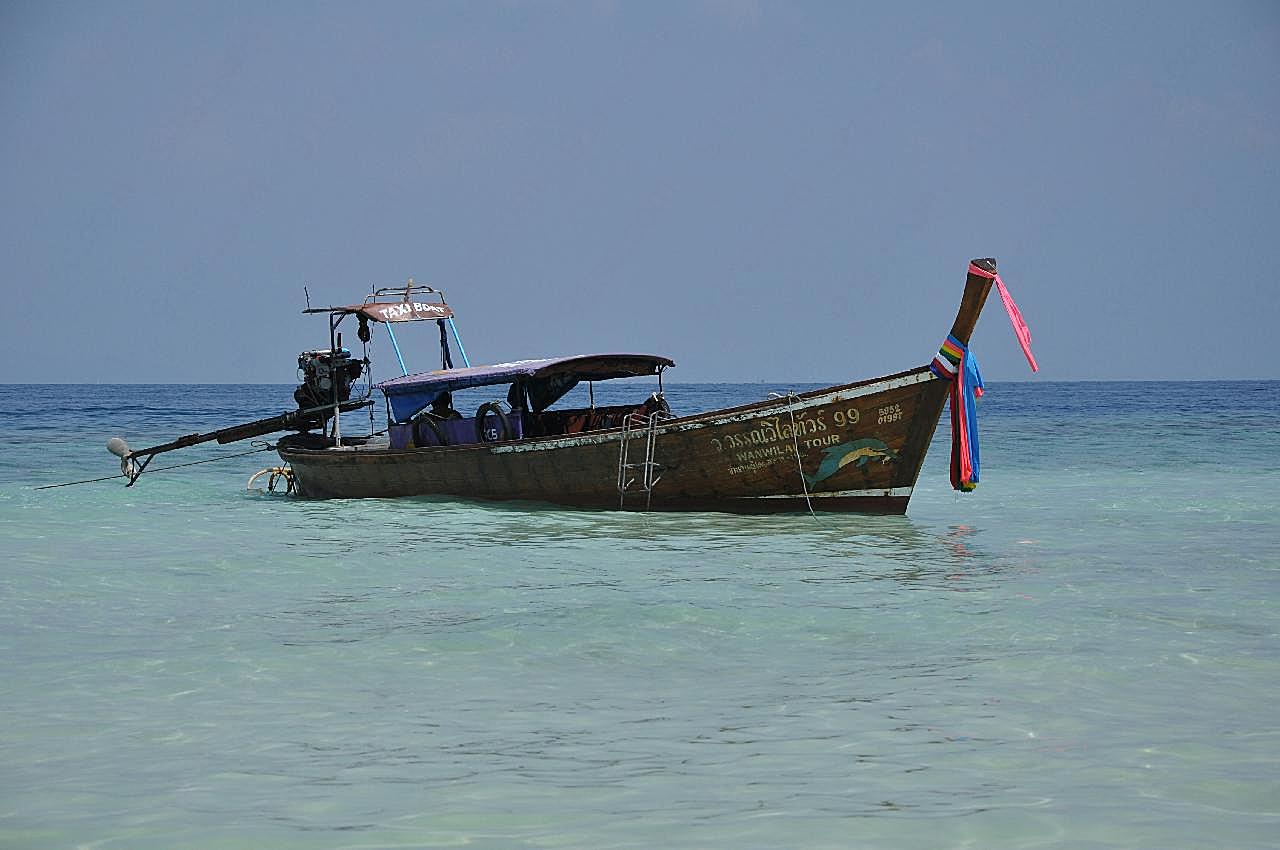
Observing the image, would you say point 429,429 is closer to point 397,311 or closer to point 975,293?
point 397,311

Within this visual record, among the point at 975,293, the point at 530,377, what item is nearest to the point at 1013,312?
the point at 975,293

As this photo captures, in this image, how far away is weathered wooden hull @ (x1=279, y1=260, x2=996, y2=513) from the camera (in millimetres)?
13625

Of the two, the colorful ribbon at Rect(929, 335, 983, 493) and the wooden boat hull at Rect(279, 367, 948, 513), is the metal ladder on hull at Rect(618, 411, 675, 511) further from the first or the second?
the colorful ribbon at Rect(929, 335, 983, 493)

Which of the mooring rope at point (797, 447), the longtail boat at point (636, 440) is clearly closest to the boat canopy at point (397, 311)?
the longtail boat at point (636, 440)

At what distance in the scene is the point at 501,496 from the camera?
15.8m

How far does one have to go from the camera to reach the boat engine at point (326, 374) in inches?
699

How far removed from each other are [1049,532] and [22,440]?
33.2 m

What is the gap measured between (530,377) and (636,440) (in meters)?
1.55

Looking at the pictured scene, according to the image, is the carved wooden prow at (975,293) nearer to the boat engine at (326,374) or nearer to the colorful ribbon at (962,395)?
the colorful ribbon at (962,395)

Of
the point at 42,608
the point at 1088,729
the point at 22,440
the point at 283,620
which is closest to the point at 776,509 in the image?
the point at 283,620

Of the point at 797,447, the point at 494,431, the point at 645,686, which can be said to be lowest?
the point at 645,686

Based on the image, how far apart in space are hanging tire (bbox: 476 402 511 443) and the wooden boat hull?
1.29 ft

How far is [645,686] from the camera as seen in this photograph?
674cm

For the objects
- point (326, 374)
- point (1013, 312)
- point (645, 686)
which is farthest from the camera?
point (326, 374)
